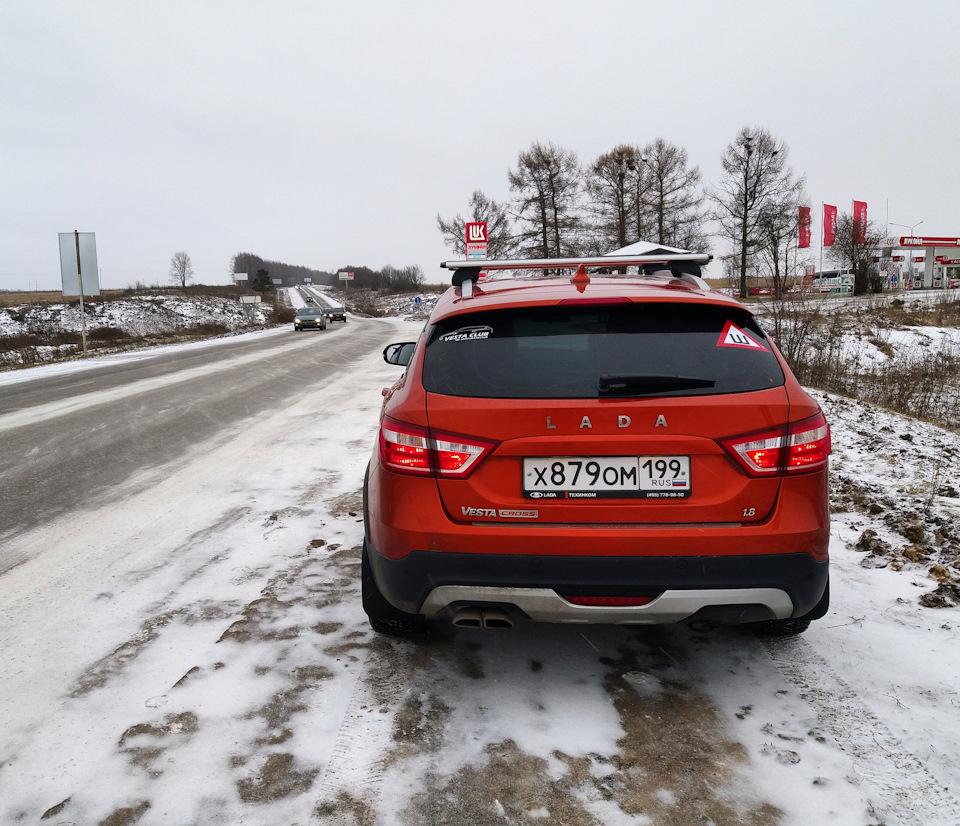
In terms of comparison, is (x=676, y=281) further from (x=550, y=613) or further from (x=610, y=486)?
(x=550, y=613)

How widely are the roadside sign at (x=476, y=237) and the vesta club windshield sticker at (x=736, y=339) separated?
13.3m

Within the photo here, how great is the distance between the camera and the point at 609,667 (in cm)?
324

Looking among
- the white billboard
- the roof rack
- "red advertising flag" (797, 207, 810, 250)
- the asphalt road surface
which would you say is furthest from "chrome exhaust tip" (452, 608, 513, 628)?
"red advertising flag" (797, 207, 810, 250)

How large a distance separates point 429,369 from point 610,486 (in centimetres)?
86

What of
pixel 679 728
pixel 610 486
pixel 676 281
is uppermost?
pixel 676 281

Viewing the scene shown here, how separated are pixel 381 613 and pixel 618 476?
1.29 meters

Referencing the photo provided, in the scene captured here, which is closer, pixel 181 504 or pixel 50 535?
pixel 50 535

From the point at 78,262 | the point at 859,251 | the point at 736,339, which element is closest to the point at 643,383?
the point at 736,339

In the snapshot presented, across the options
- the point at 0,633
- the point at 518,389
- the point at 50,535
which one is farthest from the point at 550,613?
the point at 50,535

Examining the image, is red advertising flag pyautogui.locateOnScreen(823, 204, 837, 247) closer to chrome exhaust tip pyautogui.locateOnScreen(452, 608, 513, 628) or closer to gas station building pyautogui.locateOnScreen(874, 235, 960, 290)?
gas station building pyautogui.locateOnScreen(874, 235, 960, 290)

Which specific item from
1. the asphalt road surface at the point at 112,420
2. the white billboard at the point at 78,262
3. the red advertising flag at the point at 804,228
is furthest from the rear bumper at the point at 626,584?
the red advertising flag at the point at 804,228

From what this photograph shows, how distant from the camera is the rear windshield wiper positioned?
8.86 ft

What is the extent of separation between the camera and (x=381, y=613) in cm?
325

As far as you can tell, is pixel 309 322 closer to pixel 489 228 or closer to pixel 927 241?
pixel 489 228
